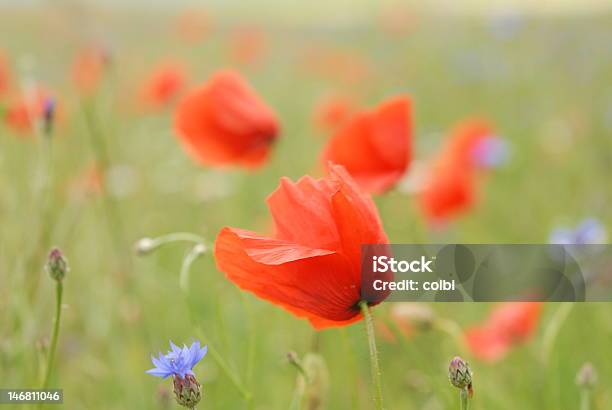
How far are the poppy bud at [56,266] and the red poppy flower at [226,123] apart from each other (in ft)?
1.60

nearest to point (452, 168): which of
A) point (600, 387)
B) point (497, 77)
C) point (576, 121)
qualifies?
point (600, 387)

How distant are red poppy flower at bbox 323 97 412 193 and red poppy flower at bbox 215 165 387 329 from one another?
380 millimetres

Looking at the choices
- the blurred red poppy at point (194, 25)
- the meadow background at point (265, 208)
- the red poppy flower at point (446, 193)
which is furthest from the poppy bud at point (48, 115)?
the blurred red poppy at point (194, 25)

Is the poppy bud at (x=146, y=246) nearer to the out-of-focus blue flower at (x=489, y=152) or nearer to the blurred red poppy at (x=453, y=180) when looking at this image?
the blurred red poppy at (x=453, y=180)

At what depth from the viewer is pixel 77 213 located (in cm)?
118

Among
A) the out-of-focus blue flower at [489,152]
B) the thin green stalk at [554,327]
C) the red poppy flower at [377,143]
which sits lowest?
the thin green stalk at [554,327]

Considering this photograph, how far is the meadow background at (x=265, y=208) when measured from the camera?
1063 millimetres

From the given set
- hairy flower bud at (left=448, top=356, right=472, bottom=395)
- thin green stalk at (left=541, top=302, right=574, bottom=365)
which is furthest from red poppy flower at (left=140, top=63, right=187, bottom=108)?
hairy flower bud at (left=448, top=356, right=472, bottom=395)

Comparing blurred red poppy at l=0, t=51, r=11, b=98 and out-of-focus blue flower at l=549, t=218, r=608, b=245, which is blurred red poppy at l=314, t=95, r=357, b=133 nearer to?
blurred red poppy at l=0, t=51, r=11, b=98

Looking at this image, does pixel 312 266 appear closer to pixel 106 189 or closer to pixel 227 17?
pixel 106 189

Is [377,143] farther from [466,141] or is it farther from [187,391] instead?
[466,141]

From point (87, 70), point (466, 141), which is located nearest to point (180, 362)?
point (466, 141)

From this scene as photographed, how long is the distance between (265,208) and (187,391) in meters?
1.82

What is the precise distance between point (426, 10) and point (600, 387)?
553cm
